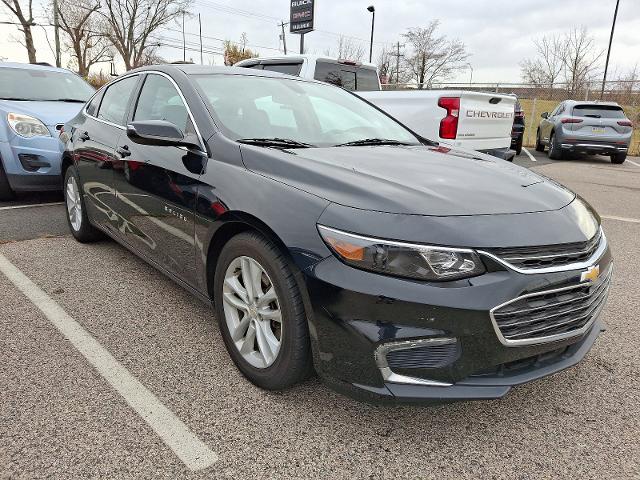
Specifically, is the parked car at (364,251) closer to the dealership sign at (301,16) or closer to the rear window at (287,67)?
the rear window at (287,67)

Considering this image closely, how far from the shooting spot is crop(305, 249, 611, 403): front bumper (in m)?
1.76

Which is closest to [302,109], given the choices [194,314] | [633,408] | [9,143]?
[194,314]

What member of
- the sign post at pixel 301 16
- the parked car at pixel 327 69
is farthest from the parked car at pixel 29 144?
the sign post at pixel 301 16

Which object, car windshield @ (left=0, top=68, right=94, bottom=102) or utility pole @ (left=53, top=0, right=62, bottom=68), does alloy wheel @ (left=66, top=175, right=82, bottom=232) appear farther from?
utility pole @ (left=53, top=0, right=62, bottom=68)

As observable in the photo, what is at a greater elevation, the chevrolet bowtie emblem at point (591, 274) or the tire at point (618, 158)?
the chevrolet bowtie emblem at point (591, 274)

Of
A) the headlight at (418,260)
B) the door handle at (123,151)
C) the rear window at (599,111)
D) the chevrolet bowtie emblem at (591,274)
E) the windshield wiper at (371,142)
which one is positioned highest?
the rear window at (599,111)

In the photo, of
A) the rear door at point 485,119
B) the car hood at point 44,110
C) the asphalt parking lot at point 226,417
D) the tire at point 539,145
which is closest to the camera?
the asphalt parking lot at point 226,417

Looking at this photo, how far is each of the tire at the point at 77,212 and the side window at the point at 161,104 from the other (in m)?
1.30

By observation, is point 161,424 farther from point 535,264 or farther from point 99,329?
point 535,264

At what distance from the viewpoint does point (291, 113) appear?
3010 millimetres

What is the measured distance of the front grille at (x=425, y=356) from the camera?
1.80 metres

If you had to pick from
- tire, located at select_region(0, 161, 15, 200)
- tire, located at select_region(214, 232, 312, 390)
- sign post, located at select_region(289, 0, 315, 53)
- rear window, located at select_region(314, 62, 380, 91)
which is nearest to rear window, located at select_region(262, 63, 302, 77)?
rear window, located at select_region(314, 62, 380, 91)

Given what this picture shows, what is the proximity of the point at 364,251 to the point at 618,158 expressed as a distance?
13.3 meters

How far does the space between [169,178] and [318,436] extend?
160 cm
